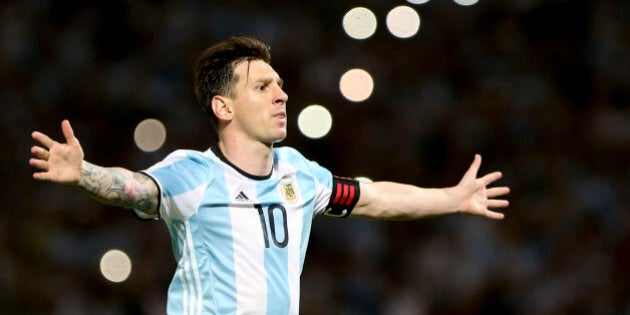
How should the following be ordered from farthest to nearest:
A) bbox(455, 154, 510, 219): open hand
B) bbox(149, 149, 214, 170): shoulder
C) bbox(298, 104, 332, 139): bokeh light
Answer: bbox(298, 104, 332, 139): bokeh light
bbox(455, 154, 510, 219): open hand
bbox(149, 149, 214, 170): shoulder

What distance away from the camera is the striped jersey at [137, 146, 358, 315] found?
3.93m

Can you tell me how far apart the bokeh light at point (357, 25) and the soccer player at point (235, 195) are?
187 inches

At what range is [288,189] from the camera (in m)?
4.26

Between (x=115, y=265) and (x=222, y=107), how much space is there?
3.63 meters

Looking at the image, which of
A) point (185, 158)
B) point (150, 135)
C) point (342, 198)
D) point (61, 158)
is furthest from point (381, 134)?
point (61, 158)

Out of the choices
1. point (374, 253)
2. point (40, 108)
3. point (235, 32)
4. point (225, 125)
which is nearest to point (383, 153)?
point (374, 253)

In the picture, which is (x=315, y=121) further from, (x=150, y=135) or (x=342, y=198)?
(x=342, y=198)

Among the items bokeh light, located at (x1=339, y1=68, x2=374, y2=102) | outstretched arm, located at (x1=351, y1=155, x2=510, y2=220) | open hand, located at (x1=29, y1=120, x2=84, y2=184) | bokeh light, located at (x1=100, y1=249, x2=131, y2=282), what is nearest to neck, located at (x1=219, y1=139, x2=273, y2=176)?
outstretched arm, located at (x1=351, y1=155, x2=510, y2=220)

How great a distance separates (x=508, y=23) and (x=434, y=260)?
256 centimetres

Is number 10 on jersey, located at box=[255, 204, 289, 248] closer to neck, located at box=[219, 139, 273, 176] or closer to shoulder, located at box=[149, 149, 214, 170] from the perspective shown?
neck, located at box=[219, 139, 273, 176]

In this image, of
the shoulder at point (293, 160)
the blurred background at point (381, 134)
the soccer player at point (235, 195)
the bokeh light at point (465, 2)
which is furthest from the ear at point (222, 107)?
the bokeh light at point (465, 2)

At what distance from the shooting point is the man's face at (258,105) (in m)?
4.22

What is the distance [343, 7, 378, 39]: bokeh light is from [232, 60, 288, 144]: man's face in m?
4.87

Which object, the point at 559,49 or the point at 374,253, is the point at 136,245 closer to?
the point at 374,253
